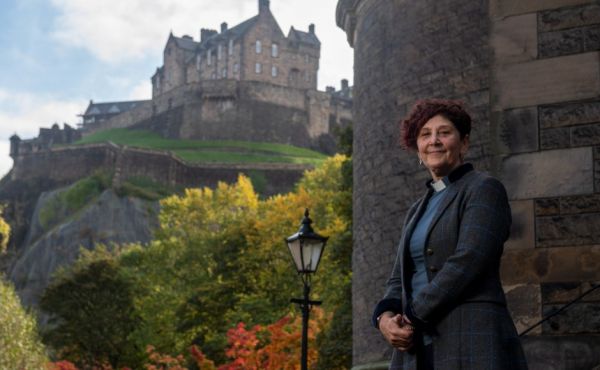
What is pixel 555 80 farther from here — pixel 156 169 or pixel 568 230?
pixel 156 169

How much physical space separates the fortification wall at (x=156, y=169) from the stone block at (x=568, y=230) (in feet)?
209

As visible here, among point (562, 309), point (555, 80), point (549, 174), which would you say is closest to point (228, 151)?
point (555, 80)

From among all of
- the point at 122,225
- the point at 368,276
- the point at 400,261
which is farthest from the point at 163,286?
the point at 400,261

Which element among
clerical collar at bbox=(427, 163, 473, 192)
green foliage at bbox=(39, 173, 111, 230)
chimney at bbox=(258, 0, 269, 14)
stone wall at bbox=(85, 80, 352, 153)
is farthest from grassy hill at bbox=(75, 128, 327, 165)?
clerical collar at bbox=(427, 163, 473, 192)

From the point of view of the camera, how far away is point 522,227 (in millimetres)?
9656

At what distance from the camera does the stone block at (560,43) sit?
9836 millimetres

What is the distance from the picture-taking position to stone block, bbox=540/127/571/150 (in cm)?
962

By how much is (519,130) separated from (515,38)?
35.9 inches

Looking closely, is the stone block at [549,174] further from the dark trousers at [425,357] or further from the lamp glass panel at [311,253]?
the dark trousers at [425,357]

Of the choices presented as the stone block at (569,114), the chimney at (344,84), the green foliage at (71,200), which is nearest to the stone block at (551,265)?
the stone block at (569,114)

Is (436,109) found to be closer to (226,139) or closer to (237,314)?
(237,314)

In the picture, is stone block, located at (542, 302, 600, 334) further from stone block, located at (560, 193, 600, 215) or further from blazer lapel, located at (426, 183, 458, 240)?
blazer lapel, located at (426, 183, 458, 240)

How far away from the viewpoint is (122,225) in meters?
65.9

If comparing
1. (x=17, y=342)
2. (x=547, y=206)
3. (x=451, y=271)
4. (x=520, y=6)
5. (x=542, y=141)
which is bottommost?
(x=17, y=342)
